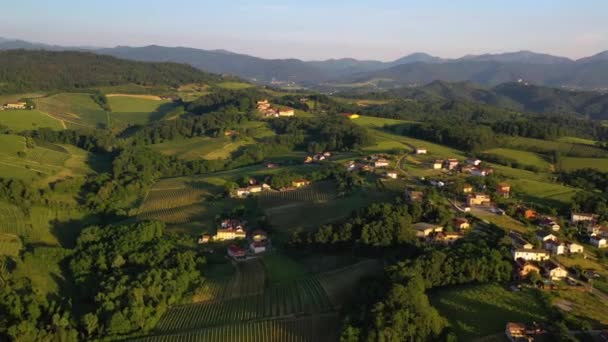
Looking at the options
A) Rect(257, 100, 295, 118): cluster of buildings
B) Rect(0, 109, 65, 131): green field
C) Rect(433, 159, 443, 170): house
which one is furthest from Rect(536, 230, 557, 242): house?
Rect(0, 109, 65, 131): green field

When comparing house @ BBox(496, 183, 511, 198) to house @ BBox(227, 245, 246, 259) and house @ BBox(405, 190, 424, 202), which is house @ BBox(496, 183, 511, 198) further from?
house @ BBox(227, 245, 246, 259)

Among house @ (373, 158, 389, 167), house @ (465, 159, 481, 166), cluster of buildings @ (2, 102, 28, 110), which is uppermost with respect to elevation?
house @ (465, 159, 481, 166)

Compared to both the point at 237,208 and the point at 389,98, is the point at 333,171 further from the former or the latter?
the point at 389,98

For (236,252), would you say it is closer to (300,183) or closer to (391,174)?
(300,183)

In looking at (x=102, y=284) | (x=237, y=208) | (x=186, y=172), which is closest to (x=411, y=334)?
(x=102, y=284)

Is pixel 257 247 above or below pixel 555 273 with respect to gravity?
below

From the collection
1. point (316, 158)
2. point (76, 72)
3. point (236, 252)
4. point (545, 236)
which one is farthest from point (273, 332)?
point (76, 72)
